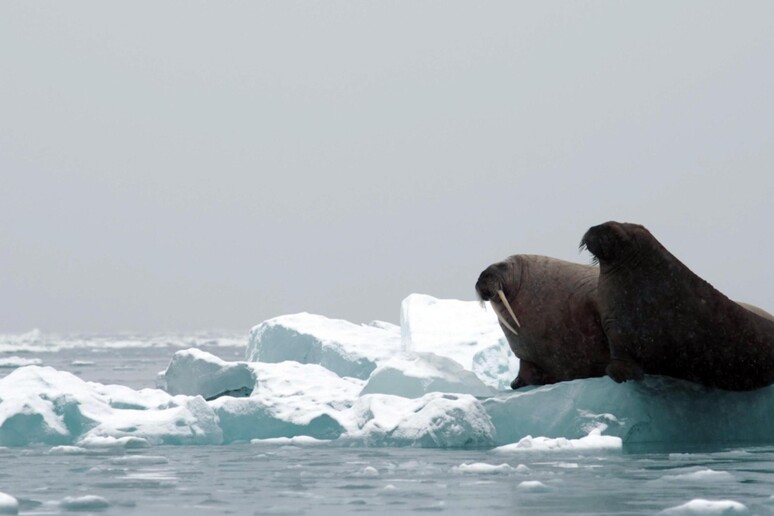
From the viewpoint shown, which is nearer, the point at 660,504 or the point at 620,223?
the point at 660,504

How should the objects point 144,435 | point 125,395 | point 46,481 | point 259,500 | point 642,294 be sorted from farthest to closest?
1. point 125,395
2. point 144,435
3. point 642,294
4. point 46,481
5. point 259,500

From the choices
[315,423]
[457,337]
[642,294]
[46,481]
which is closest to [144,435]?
[315,423]

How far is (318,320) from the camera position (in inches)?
726

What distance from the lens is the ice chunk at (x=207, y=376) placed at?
46.1 ft

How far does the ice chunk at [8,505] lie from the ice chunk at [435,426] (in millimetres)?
4360

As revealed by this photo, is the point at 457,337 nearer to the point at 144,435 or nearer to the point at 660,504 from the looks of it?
the point at 144,435

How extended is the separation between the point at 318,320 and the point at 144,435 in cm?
729

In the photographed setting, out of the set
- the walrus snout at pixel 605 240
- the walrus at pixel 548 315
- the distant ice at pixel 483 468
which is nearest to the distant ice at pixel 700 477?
the distant ice at pixel 483 468

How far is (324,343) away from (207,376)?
2979 millimetres

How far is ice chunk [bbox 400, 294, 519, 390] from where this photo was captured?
54.2ft

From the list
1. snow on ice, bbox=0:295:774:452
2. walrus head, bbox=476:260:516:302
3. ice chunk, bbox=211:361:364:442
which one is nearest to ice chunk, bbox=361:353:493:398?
snow on ice, bbox=0:295:774:452

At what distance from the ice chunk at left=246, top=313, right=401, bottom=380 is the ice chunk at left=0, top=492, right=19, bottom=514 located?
9595mm

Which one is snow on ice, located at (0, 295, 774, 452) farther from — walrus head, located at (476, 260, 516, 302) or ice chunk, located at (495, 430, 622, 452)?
walrus head, located at (476, 260, 516, 302)

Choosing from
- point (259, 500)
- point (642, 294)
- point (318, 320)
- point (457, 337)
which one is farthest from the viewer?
point (318, 320)
